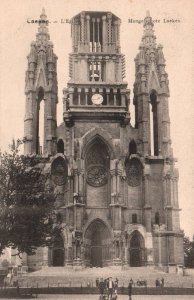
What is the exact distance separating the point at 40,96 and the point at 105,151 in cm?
1027

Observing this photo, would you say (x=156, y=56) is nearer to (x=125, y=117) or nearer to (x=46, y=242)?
(x=125, y=117)

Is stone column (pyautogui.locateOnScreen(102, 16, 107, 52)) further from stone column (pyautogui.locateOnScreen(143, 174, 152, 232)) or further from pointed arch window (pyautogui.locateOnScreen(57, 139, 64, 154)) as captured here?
stone column (pyautogui.locateOnScreen(143, 174, 152, 232))

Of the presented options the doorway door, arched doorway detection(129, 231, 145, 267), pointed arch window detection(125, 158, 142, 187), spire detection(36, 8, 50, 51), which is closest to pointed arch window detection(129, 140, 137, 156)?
pointed arch window detection(125, 158, 142, 187)

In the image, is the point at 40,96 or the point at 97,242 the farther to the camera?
the point at 40,96

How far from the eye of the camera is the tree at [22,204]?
3288 centimetres

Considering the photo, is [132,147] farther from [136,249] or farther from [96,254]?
[96,254]

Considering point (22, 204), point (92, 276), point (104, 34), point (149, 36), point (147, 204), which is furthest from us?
point (149, 36)

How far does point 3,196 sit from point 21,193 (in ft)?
4.04

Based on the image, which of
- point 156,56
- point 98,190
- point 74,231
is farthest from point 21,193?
point 156,56

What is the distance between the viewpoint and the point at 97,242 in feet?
174

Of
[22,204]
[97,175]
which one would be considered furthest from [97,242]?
[22,204]

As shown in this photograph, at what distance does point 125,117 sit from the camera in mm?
54312

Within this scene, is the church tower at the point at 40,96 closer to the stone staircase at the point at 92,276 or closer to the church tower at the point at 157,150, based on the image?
the church tower at the point at 157,150

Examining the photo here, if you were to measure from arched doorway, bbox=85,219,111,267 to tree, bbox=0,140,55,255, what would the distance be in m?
16.7
